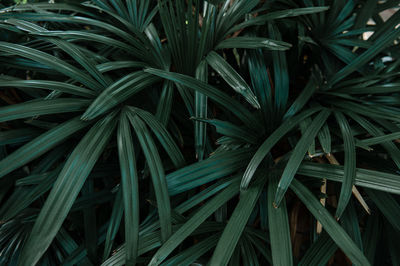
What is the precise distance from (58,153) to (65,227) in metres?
0.18

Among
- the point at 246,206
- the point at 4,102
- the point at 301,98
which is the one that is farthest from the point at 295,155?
the point at 4,102

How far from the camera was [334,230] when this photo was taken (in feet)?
1.68

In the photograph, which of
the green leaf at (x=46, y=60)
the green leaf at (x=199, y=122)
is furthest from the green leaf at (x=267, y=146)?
the green leaf at (x=46, y=60)

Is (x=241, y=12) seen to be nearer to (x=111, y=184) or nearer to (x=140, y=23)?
(x=140, y=23)

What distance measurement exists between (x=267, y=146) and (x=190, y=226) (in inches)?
8.2

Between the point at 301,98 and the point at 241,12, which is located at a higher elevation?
the point at 241,12

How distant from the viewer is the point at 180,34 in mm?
718

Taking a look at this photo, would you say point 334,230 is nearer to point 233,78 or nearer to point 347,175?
point 347,175

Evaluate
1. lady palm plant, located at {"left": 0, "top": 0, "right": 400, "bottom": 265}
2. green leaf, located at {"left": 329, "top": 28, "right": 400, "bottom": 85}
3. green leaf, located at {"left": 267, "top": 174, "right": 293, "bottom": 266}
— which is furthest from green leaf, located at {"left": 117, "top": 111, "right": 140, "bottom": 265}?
green leaf, located at {"left": 329, "top": 28, "right": 400, "bottom": 85}

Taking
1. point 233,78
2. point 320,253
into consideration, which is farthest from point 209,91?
point 320,253

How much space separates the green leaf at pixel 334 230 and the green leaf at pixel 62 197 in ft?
1.19

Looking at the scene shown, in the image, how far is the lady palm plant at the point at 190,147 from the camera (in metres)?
0.55

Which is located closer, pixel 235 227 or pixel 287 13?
pixel 235 227

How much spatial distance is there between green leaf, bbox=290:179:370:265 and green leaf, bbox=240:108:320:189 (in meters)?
0.08
